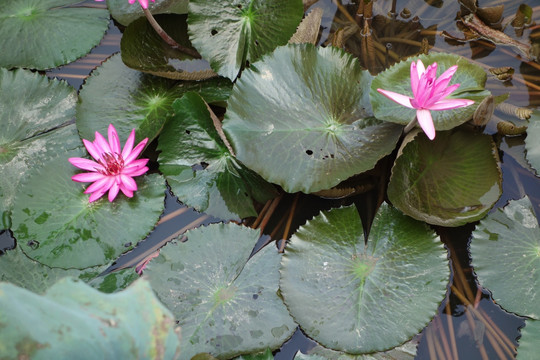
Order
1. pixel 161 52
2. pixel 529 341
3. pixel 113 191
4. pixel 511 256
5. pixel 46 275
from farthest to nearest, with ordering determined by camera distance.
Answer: pixel 161 52
pixel 113 191
pixel 46 275
pixel 511 256
pixel 529 341

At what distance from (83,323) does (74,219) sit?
1.22 metres

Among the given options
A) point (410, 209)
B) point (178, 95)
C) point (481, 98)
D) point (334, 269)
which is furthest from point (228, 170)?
point (481, 98)

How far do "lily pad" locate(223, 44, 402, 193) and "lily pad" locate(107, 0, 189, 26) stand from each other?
78 centimetres

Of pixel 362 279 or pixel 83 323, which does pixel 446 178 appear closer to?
pixel 362 279

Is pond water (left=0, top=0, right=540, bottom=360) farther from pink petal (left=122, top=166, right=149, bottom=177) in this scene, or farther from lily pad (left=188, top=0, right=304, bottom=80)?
lily pad (left=188, top=0, right=304, bottom=80)

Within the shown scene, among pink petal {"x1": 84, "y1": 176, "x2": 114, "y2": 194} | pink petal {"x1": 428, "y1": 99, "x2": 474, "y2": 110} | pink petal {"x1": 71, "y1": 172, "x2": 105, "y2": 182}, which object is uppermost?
pink petal {"x1": 428, "y1": 99, "x2": 474, "y2": 110}

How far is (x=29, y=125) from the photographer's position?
256cm

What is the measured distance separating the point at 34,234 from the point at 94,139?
558mm

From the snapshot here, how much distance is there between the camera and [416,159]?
2.16 m

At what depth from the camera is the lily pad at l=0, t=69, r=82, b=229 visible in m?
2.43

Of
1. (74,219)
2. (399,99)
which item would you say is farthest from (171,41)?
(399,99)

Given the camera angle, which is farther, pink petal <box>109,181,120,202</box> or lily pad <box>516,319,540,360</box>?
pink petal <box>109,181,120,202</box>

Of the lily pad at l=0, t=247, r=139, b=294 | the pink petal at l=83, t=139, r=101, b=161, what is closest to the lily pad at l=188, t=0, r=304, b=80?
the pink petal at l=83, t=139, r=101, b=161

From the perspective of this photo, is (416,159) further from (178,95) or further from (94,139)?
(94,139)
